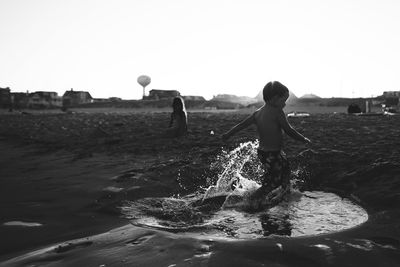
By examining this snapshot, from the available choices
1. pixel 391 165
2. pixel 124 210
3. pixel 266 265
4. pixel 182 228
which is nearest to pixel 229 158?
pixel 391 165

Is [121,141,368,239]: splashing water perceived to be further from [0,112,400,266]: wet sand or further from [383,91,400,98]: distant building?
[383,91,400,98]: distant building

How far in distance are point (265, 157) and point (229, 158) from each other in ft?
13.7

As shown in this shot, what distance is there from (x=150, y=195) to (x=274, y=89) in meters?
2.90

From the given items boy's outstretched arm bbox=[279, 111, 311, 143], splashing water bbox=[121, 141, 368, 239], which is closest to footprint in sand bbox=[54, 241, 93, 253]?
splashing water bbox=[121, 141, 368, 239]

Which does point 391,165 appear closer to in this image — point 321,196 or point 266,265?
point 321,196

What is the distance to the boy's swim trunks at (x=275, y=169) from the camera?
582 centimetres

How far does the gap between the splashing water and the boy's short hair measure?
157 centimetres

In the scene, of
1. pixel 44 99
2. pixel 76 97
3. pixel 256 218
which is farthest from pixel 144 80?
pixel 256 218

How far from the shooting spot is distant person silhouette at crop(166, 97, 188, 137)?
13.7 metres

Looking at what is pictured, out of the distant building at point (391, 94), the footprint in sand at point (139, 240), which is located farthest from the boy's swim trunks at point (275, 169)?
the distant building at point (391, 94)

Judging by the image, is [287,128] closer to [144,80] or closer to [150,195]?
[150,195]

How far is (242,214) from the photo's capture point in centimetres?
523

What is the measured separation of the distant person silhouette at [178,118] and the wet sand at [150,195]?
2.09 metres

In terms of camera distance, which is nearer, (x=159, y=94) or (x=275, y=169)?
(x=275, y=169)
